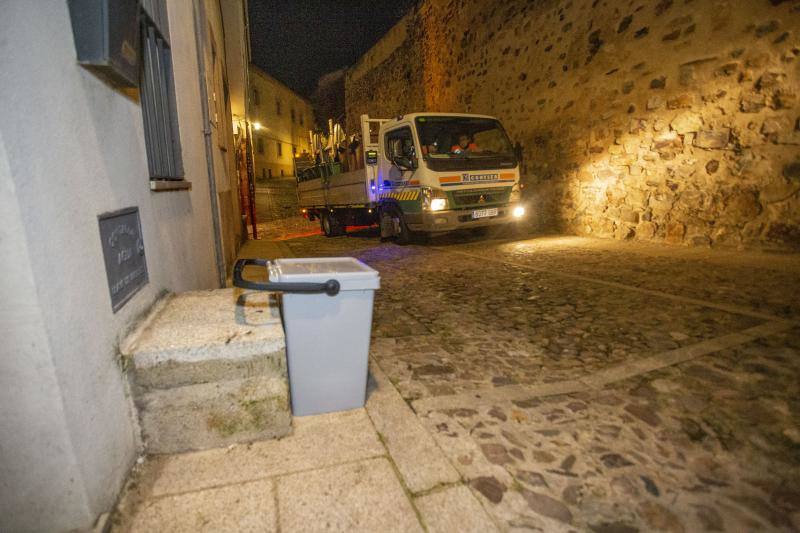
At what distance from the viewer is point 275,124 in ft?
122

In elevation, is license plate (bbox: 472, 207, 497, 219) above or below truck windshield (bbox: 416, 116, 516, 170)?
below

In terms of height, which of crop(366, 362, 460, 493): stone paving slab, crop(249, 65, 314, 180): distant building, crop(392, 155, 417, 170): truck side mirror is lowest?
crop(366, 362, 460, 493): stone paving slab

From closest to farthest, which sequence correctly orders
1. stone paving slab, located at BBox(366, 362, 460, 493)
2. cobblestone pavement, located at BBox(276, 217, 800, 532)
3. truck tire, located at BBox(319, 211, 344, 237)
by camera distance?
cobblestone pavement, located at BBox(276, 217, 800, 532), stone paving slab, located at BBox(366, 362, 460, 493), truck tire, located at BBox(319, 211, 344, 237)

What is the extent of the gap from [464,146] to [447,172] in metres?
1.21

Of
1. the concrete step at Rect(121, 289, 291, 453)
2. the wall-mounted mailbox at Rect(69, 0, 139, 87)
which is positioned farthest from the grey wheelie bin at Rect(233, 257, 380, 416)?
the wall-mounted mailbox at Rect(69, 0, 139, 87)

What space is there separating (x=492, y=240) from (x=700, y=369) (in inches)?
235

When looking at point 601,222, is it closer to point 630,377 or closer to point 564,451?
point 630,377

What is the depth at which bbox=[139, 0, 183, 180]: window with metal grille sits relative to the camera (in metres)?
2.50

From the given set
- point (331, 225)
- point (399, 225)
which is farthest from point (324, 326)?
point (331, 225)

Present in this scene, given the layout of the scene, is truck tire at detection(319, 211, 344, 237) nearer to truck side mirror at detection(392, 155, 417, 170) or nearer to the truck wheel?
the truck wheel

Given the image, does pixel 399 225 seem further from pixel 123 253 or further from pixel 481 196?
pixel 123 253

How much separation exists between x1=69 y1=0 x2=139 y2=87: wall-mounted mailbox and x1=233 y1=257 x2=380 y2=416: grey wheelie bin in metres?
0.97

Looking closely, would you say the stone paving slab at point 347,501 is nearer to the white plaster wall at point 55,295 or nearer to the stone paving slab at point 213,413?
the stone paving slab at point 213,413

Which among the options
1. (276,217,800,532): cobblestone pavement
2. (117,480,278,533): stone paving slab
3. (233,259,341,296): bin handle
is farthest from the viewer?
(233,259,341,296): bin handle
